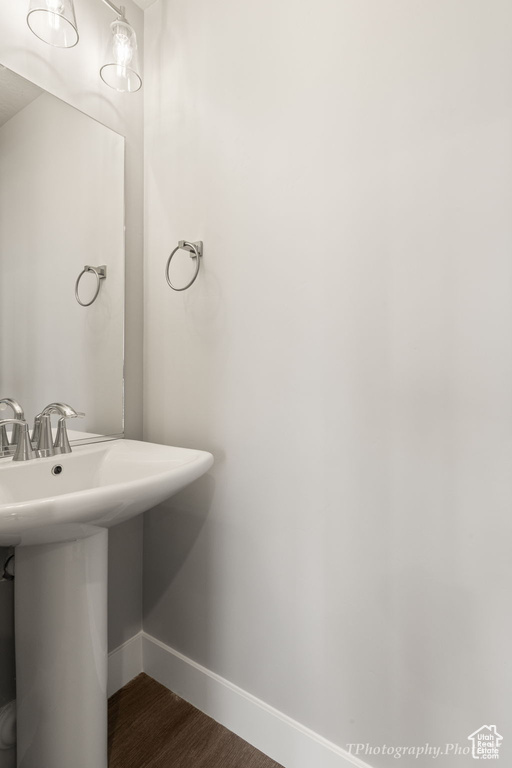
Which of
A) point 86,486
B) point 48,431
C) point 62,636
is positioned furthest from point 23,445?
point 62,636

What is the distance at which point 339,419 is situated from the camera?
1035mm

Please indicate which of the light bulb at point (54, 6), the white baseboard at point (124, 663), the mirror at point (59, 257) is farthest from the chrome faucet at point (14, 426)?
the light bulb at point (54, 6)

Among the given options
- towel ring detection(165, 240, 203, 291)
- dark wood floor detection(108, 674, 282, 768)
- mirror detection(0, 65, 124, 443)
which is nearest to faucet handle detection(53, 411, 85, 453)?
mirror detection(0, 65, 124, 443)

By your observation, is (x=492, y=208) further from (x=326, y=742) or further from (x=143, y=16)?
(x=143, y=16)

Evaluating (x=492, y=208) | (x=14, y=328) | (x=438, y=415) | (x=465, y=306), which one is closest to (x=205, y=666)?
(x=438, y=415)

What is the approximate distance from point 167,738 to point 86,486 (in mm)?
827

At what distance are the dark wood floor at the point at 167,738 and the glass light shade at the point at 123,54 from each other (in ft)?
6.80

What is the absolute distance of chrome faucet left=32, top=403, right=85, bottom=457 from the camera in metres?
1.11

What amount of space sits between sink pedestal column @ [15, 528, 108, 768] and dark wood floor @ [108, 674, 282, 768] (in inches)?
8.8

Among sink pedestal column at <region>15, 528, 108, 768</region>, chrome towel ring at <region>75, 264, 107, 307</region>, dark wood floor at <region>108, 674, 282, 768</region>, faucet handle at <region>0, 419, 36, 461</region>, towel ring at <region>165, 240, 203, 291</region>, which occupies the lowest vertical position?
dark wood floor at <region>108, 674, 282, 768</region>

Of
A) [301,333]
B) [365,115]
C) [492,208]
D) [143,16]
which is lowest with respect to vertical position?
[301,333]

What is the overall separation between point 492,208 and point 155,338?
1.11 m

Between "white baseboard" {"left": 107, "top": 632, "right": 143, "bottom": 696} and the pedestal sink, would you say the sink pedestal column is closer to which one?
the pedestal sink

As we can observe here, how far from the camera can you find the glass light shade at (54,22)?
3.48ft
